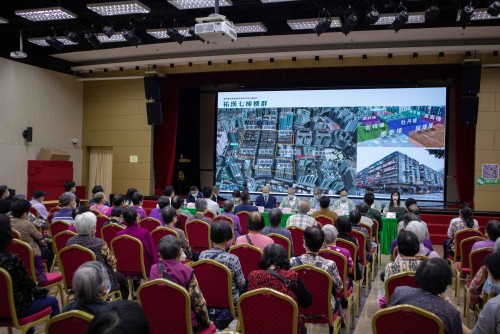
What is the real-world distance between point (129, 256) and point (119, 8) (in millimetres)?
5348

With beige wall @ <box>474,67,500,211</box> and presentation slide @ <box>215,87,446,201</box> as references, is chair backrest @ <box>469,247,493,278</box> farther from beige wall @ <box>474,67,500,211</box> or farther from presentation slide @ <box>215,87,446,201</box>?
presentation slide @ <box>215,87,446,201</box>

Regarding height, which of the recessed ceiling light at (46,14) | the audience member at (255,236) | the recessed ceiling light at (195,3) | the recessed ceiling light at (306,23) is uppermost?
the recessed ceiling light at (46,14)

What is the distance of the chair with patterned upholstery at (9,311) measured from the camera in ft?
9.98

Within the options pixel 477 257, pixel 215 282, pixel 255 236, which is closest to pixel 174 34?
pixel 255 236

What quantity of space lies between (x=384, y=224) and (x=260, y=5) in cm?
459

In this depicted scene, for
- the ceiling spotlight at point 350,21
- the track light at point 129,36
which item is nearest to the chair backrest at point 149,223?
the track light at point 129,36

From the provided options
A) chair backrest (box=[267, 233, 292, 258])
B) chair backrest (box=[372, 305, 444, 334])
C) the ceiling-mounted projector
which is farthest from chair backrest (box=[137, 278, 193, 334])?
the ceiling-mounted projector

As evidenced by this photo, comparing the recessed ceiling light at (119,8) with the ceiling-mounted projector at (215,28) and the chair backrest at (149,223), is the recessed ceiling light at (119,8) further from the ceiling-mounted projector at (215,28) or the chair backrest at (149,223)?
the chair backrest at (149,223)

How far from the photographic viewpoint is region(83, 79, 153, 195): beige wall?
12555mm

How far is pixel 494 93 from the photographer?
32.9ft

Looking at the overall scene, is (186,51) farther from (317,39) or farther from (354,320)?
(354,320)

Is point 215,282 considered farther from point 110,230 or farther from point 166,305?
point 110,230

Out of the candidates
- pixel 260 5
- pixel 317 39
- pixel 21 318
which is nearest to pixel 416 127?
pixel 317 39

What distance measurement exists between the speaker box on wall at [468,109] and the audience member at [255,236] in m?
6.73
